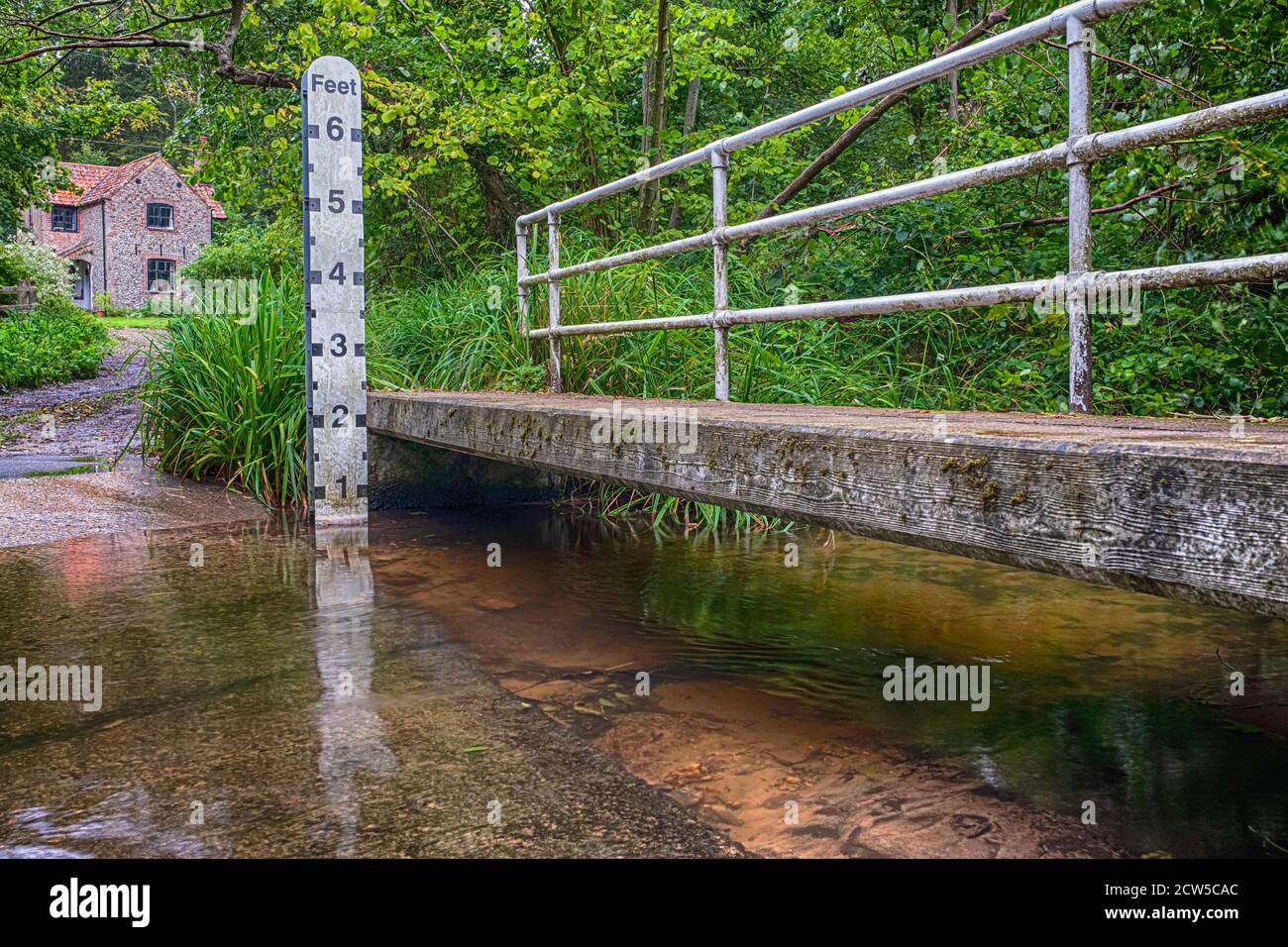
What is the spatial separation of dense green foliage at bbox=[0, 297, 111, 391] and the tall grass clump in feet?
33.4

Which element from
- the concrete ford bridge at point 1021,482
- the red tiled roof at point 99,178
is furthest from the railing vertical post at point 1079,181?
the red tiled roof at point 99,178

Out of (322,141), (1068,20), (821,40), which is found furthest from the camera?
(821,40)

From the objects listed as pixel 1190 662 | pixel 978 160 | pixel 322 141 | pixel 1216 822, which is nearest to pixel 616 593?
pixel 1190 662

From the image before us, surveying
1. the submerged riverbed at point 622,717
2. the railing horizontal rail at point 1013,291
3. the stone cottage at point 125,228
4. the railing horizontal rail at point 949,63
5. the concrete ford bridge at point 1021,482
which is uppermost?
the stone cottage at point 125,228

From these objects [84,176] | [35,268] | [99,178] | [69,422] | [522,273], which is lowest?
[69,422]

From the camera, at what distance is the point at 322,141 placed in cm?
591

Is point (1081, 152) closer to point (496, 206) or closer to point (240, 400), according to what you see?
point (240, 400)

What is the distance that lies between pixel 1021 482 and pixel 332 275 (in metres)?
4.74

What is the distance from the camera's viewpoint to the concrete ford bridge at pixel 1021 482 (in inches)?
62.7

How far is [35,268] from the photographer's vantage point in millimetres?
23734

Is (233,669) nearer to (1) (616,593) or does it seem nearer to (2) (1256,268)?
(1) (616,593)

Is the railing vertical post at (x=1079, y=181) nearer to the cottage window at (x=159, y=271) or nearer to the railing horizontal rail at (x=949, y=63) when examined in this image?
the railing horizontal rail at (x=949, y=63)

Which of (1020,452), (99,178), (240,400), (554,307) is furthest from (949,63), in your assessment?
(99,178)

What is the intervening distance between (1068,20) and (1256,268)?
0.90 m
